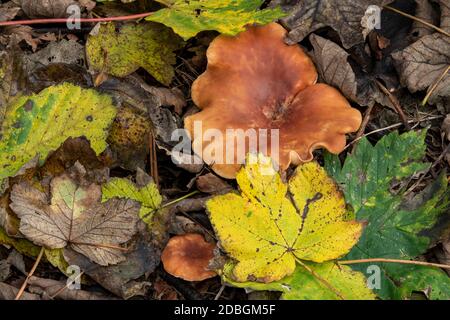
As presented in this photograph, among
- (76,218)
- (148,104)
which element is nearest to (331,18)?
(148,104)

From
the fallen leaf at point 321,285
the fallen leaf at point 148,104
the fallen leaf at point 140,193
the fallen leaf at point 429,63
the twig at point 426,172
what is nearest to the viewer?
the fallen leaf at point 321,285

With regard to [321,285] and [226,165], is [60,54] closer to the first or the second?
[226,165]

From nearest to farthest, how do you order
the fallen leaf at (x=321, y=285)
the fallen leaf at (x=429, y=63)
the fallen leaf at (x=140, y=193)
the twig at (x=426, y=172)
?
the fallen leaf at (x=321, y=285), the fallen leaf at (x=140, y=193), the twig at (x=426, y=172), the fallen leaf at (x=429, y=63)

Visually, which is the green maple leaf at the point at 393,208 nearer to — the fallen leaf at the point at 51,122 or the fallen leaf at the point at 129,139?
the fallen leaf at the point at 129,139

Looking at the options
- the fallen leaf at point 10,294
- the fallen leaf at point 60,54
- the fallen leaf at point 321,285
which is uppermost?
the fallen leaf at point 60,54

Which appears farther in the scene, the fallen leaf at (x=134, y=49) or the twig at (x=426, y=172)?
the fallen leaf at (x=134, y=49)

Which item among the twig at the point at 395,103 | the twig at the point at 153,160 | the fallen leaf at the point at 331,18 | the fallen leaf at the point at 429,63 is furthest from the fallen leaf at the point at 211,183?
the fallen leaf at the point at 429,63

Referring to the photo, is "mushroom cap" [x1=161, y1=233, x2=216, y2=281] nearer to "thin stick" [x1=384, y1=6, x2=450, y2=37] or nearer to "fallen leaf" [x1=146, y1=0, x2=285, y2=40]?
"fallen leaf" [x1=146, y1=0, x2=285, y2=40]
